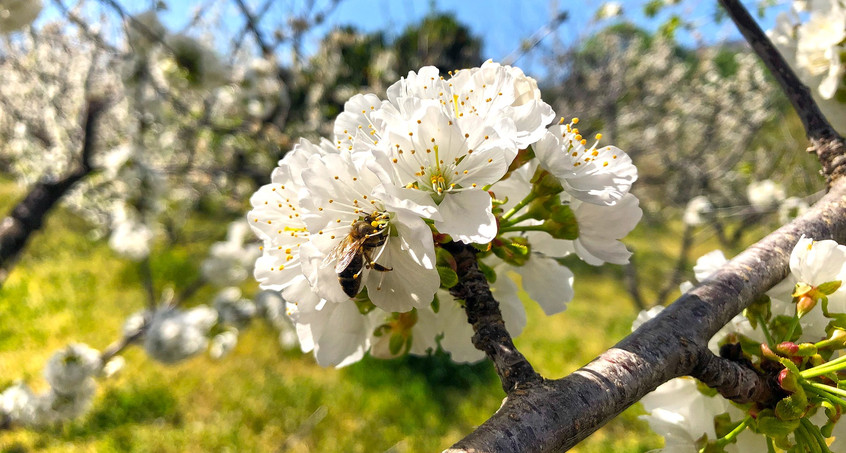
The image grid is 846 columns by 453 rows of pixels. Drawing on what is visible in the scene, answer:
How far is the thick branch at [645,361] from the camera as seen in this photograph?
1.42ft

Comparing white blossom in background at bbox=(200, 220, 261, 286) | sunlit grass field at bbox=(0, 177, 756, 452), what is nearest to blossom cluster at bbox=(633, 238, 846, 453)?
sunlit grass field at bbox=(0, 177, 756, 452)

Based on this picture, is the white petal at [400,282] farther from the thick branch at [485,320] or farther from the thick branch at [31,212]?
the thick branch at [31,212]

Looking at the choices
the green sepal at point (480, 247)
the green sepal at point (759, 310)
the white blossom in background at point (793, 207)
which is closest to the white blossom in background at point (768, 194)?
the white blossom in background at point (793, 207)

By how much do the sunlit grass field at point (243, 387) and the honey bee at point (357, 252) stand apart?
2010 mm

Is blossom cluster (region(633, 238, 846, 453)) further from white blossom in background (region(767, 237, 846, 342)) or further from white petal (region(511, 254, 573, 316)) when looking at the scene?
white petal (region(511, 254, 573, 316))

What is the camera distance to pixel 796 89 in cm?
77

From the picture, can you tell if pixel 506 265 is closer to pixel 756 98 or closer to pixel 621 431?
pixel 621 431

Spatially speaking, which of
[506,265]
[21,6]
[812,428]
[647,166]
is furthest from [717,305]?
[647,166]

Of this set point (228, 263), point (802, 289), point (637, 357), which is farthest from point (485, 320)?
point (228, 263)

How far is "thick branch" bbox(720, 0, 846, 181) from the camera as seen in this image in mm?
763

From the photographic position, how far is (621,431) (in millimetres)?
3490

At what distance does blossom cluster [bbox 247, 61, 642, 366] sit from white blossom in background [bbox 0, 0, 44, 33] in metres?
1.54

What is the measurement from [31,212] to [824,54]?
101 inches

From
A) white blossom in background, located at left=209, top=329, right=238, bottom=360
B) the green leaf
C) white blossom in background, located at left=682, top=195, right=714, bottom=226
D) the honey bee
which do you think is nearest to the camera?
the honey bee
